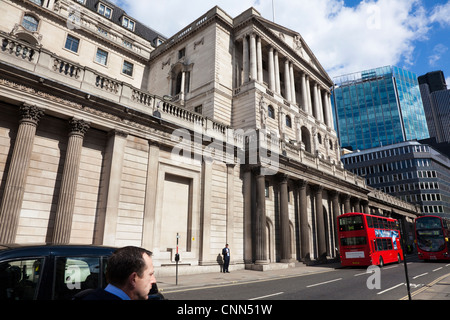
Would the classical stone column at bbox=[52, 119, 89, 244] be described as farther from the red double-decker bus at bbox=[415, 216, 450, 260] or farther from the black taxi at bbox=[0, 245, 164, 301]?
the red double-decker bus at bbox=[415, 216, 450, 260]

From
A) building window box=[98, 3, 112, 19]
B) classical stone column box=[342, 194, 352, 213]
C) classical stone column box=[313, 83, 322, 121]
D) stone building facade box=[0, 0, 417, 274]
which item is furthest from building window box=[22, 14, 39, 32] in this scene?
classical stone column box=[342, 194, 352, 213]

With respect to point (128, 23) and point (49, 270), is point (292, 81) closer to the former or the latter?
point (128, 23)

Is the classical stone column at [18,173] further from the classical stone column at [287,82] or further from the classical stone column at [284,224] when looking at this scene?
the classical stone column at [287,82]

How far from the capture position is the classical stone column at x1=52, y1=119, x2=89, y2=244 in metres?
13.2

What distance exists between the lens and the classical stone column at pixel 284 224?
81.9ft

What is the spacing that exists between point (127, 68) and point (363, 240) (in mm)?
32245

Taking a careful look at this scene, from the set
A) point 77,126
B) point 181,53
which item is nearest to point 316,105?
point 181,53

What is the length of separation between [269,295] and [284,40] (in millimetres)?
34544

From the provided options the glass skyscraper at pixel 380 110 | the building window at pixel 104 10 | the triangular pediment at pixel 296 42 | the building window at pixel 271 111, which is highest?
the glass skyscraper at pixel 380 110

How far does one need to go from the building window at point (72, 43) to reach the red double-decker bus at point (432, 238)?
40741mm

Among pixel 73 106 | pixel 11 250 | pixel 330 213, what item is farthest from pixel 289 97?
pixel 11 250

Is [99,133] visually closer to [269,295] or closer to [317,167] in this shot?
[269,295]

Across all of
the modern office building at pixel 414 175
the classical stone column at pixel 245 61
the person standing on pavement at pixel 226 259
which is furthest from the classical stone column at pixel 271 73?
the modern office building at pixel 414 175

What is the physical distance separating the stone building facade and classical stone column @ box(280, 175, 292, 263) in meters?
0.09
